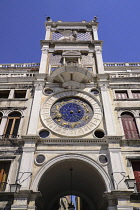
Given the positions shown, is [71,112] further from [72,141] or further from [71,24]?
[71,24]

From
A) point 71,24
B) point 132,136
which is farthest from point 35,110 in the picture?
point 71,24

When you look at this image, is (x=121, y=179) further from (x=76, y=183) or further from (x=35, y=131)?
(x=35, y=131)

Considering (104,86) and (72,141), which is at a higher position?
(104,86)

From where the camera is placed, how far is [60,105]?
15.5m

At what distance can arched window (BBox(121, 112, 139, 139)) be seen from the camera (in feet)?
44.6

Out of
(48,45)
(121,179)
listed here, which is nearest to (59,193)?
(121,179)

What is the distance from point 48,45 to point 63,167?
46.2 ft

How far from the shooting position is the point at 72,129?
1372 cm

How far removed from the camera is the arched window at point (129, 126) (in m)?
13.6

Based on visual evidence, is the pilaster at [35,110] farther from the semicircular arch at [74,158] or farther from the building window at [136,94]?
the building window at [136,94]

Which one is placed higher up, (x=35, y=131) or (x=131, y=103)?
(x=131, y=103)

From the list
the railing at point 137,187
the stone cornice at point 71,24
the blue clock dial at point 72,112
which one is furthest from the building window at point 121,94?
the stone cornice at point 71,24

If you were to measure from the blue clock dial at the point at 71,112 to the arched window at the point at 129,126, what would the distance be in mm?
2670

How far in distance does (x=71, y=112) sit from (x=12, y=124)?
15.5 feet
